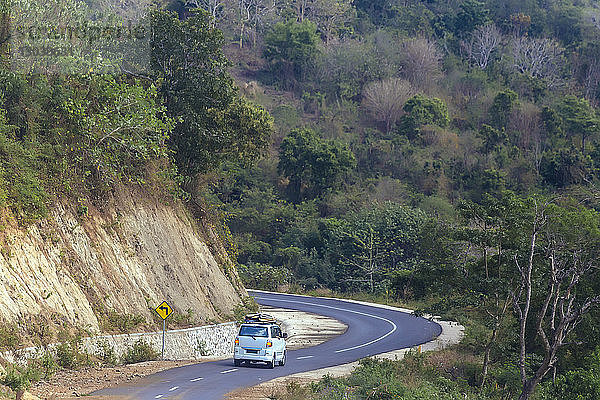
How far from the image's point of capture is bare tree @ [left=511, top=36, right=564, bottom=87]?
101 metres

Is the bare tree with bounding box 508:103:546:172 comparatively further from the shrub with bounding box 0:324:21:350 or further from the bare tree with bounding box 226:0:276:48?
the shrub with bounding box 0:324:21:350

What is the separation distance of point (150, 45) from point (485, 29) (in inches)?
2996

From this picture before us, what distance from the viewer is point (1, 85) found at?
28.3 metres

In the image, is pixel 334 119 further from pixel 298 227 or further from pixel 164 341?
pixel 164 341

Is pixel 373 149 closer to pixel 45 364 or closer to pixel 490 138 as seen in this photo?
pixel 490 138

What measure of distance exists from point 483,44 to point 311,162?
40.3 metres

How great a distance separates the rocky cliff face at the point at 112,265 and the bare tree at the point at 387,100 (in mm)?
56207

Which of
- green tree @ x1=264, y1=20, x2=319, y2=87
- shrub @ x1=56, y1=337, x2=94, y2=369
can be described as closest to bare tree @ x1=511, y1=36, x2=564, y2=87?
green tree @ x1=264, y1=20, x2=319, y2=87

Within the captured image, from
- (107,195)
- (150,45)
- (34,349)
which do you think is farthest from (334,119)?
(34,349)

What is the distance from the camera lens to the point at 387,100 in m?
94.6

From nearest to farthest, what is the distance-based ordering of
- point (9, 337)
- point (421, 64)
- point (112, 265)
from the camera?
point (9, 337)
point (112, 265)
point (421, 64)

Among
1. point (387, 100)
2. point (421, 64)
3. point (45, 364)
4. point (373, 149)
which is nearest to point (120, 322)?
point (45, 364)

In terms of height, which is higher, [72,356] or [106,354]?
[72,356]

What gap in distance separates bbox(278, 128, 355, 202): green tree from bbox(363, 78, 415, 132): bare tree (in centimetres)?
1579
